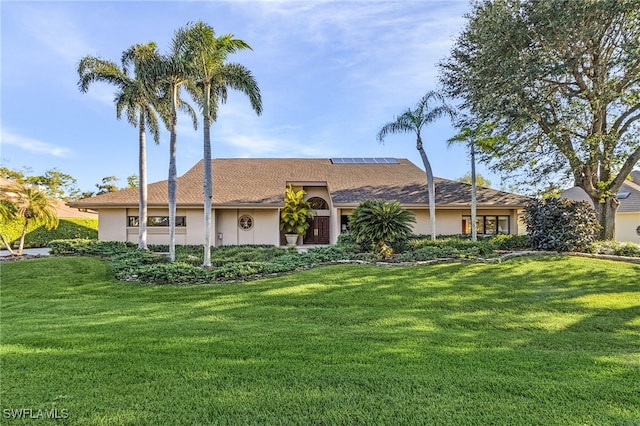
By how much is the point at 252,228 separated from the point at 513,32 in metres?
14.7

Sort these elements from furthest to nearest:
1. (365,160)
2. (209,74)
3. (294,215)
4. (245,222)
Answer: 1. (365,160)
2. (294,215)
3. (245,222)
4. (209,74)

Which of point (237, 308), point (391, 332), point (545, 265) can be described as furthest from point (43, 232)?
point (545, 265)

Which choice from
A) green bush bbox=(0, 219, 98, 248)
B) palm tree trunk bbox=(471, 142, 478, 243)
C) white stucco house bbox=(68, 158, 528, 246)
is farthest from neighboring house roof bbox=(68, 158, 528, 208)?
green bush bbox=(0, 219, 98, 248)

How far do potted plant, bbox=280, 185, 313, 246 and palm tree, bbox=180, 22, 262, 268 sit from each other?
7874mm

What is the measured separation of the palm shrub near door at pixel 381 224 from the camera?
12703 mm

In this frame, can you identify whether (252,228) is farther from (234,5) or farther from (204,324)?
(204,324)

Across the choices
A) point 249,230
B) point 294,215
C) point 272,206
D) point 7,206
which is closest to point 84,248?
point 7,206

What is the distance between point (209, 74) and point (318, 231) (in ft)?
39.5

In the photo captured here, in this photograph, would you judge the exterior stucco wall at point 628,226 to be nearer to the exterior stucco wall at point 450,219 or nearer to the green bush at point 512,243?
the exterior stucco wall at point 450,219

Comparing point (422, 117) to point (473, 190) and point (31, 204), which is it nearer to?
point (473, 190)

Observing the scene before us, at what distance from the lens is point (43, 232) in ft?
66.8

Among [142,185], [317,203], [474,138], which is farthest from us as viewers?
[317,203]

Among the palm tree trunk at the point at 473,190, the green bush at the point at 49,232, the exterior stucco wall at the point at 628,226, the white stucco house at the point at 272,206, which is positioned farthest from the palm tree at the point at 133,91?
the exterior stucco wall at the point at 628,226

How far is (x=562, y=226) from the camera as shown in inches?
454
